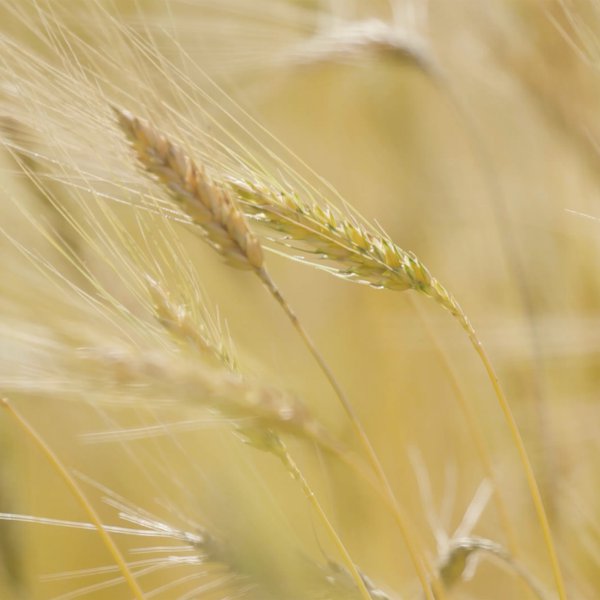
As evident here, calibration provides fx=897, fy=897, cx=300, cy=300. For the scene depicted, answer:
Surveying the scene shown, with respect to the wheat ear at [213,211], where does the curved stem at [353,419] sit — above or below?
below

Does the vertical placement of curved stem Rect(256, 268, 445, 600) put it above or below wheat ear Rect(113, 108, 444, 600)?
below

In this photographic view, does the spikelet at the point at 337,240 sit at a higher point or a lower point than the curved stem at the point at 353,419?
higher

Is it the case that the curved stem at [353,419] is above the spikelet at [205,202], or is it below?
below

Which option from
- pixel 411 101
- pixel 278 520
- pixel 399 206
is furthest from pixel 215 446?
pixel 411 101

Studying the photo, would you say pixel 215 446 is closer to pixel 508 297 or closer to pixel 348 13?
pixel 348 13
